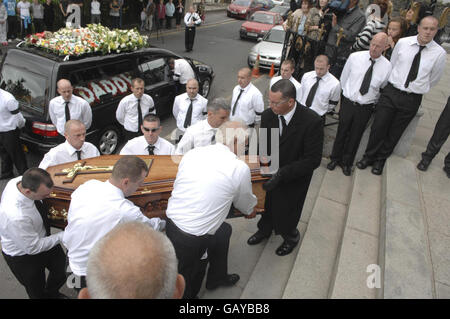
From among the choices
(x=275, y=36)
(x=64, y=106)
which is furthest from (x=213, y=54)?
(x=64, y=106)

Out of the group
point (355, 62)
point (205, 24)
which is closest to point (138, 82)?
point (355, 62)

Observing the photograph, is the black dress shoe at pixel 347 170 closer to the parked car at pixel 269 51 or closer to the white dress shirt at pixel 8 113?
the white dress shirt at pixel 8 113

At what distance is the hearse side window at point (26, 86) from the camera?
4.79m

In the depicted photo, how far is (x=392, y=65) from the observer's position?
14.9 feet

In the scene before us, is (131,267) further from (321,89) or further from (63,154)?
(321,89)

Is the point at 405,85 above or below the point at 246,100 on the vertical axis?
above

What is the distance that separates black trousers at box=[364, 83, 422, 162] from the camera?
4.43 m

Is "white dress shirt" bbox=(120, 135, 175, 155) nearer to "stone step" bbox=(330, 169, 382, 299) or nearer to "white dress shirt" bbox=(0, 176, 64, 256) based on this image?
"white dress shirt" bbox=(0, 176, 64, 256)

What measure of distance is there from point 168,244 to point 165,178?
191 centimetres

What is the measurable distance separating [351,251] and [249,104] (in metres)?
2.82

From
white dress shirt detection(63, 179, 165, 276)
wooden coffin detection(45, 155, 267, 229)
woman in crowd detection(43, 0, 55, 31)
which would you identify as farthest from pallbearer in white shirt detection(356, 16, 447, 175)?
woman in crowd detection(43, 0, 55, 31)

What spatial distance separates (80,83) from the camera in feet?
16.9

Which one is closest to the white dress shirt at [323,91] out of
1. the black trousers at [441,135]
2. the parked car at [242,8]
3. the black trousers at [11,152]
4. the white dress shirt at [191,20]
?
the black trousers at [441,135]

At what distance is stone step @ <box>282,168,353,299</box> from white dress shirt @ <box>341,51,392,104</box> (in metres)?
1.26
